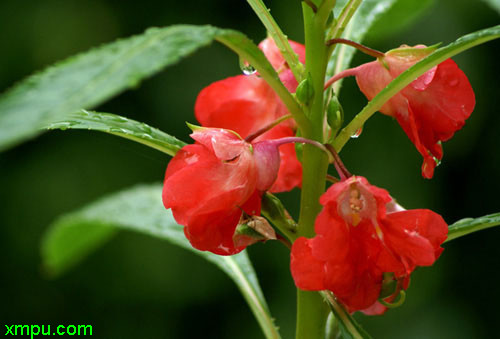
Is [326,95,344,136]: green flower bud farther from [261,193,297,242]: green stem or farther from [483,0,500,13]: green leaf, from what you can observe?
[483,0,500,13]: green leaf

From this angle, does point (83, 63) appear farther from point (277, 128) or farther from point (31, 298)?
point (31, 298)

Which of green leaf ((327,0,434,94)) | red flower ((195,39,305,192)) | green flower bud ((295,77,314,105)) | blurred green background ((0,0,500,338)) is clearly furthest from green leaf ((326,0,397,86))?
blurred green background ((0,0,500,338))

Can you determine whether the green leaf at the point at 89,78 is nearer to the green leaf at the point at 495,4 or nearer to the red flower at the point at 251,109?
the red flower at the point at 251,109

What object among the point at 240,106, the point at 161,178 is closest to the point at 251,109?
the point at 240,106

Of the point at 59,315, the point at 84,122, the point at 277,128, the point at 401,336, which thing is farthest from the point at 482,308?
the point at 84,122

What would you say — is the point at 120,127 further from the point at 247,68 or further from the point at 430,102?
the point at 430,102
